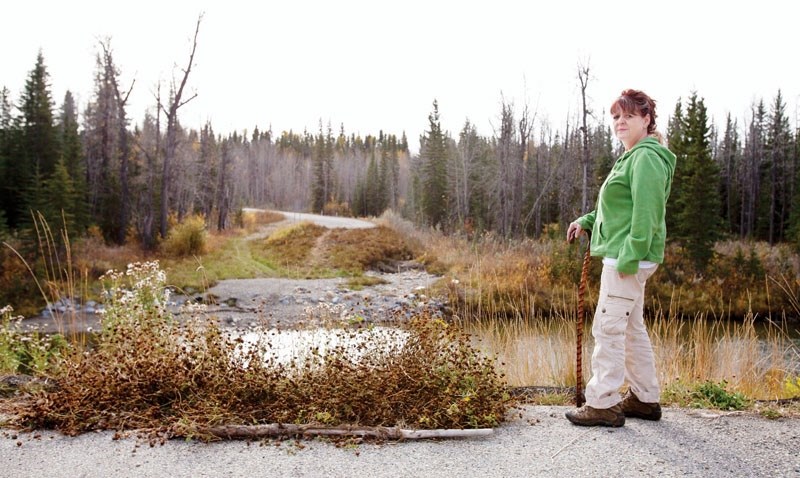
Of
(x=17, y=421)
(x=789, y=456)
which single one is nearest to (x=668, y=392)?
(x=789, y=456)

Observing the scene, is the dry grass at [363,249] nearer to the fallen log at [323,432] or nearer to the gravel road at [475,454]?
the fallen log at [323,432]

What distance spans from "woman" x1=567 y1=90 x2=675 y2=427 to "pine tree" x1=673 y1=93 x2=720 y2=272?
1911cm

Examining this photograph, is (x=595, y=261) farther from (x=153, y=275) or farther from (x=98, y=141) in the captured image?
(x=98, y=141)

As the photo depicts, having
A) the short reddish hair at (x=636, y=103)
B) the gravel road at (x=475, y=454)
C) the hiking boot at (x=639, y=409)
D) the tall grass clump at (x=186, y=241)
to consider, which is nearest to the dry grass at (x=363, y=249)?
the tall grass clump at (x=186, y=241)

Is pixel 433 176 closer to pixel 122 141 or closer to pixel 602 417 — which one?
pixel 122 141

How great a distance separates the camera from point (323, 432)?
3.52m

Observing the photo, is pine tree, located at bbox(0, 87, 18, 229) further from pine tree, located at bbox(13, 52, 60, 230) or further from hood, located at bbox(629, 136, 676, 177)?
hood, located at bbox(629, 136, 676, 177)

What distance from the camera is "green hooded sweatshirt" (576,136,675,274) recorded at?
3.34m

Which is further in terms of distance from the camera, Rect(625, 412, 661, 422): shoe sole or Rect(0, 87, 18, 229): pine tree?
Rect(0, 87, 18, 229): pine tree

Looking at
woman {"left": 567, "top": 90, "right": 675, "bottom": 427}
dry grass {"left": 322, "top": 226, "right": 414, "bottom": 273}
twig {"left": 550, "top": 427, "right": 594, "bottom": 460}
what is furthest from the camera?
dry grass {"left": 322, "top": 226, "right": 414, "bottom": 273}

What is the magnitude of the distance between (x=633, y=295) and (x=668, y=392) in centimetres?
154

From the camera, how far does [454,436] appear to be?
3.54 m

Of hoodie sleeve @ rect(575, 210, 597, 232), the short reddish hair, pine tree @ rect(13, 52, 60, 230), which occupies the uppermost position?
pine tree @ rect(13, 52, 60, 230)

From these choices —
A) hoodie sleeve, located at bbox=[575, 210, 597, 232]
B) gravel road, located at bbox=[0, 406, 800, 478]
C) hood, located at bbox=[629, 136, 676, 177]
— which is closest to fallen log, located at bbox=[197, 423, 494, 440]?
gravel road, located at bbox=[0, 406, 800, 478]
